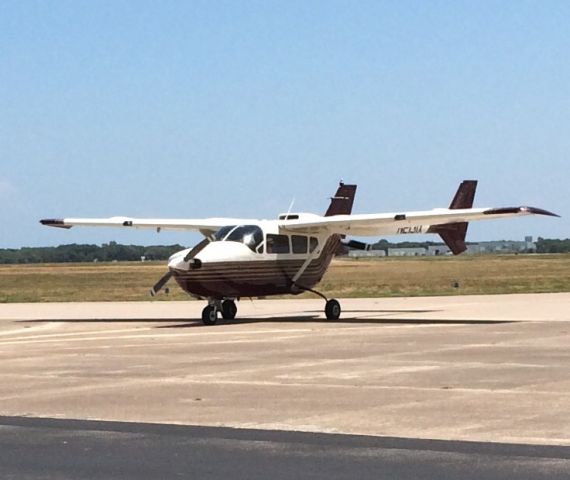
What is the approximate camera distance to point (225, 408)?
1332 centimetres

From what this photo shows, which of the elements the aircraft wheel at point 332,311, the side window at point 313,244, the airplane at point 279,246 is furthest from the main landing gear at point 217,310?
the side window at point 313,244

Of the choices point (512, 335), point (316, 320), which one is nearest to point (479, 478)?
point (512, 335)

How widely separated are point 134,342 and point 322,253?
10374 millimetres

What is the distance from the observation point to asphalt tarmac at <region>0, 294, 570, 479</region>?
9781 millimetres

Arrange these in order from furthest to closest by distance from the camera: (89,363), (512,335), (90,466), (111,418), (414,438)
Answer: (512,335) → (89,363) → (111,418) → (414,438) → (90,466)

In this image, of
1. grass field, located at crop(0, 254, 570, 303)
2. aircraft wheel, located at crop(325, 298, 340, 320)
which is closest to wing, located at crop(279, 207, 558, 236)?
aircraft wheel, located at crop(325, 298, 340, 320)

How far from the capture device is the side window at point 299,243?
107 ft

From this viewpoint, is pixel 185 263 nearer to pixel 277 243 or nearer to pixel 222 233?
pixel 222 233

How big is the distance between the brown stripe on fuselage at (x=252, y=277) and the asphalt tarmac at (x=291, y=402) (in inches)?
82.4

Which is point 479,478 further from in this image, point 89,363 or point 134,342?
point 134,342

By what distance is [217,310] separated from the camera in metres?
31.1

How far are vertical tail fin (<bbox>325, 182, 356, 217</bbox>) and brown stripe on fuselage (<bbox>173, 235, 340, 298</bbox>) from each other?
409 centimetres

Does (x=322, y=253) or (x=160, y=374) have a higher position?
(x=322, y=253)

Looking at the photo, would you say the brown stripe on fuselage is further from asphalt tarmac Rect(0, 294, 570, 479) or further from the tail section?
the tail section
